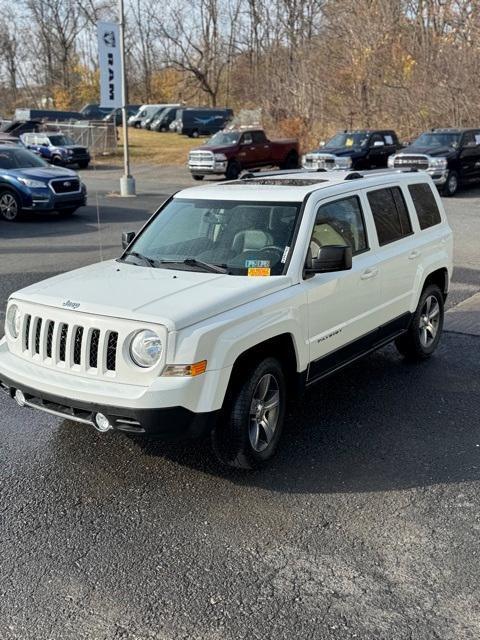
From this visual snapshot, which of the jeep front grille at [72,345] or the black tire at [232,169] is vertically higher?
the black tire at [232,169]

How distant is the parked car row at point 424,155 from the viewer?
20.9 m

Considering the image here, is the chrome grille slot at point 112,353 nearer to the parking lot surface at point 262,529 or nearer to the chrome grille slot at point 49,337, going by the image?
the chrome grille slot at point 49,337

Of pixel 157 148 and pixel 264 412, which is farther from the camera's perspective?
pixel 157 148

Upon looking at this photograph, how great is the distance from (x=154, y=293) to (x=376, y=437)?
1.95 m

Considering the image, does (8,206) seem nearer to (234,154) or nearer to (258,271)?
(234,154)

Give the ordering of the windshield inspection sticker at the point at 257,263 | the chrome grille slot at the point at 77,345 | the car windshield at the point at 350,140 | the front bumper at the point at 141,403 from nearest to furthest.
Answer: the front bumper at the point at 141,403 → the chrome grille slot at the point at 77,345 → the windshield inspection sticker at the point at 257,263 → the car windshield at the point at 350,140

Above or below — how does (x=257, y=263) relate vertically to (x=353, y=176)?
below

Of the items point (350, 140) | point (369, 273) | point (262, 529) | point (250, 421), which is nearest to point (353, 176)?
point (369, 273)

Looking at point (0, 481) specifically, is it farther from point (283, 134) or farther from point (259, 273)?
point (283, 134)

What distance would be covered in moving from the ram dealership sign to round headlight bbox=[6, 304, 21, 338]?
15654mm

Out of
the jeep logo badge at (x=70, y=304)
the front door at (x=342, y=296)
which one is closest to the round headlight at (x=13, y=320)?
the jeep logo badge at (x=70, y=304)

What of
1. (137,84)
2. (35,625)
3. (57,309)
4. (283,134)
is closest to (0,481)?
(57,309)

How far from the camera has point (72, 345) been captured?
421 centimetres

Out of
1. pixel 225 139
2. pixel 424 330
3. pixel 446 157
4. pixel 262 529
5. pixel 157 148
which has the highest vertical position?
pixel 225 139
